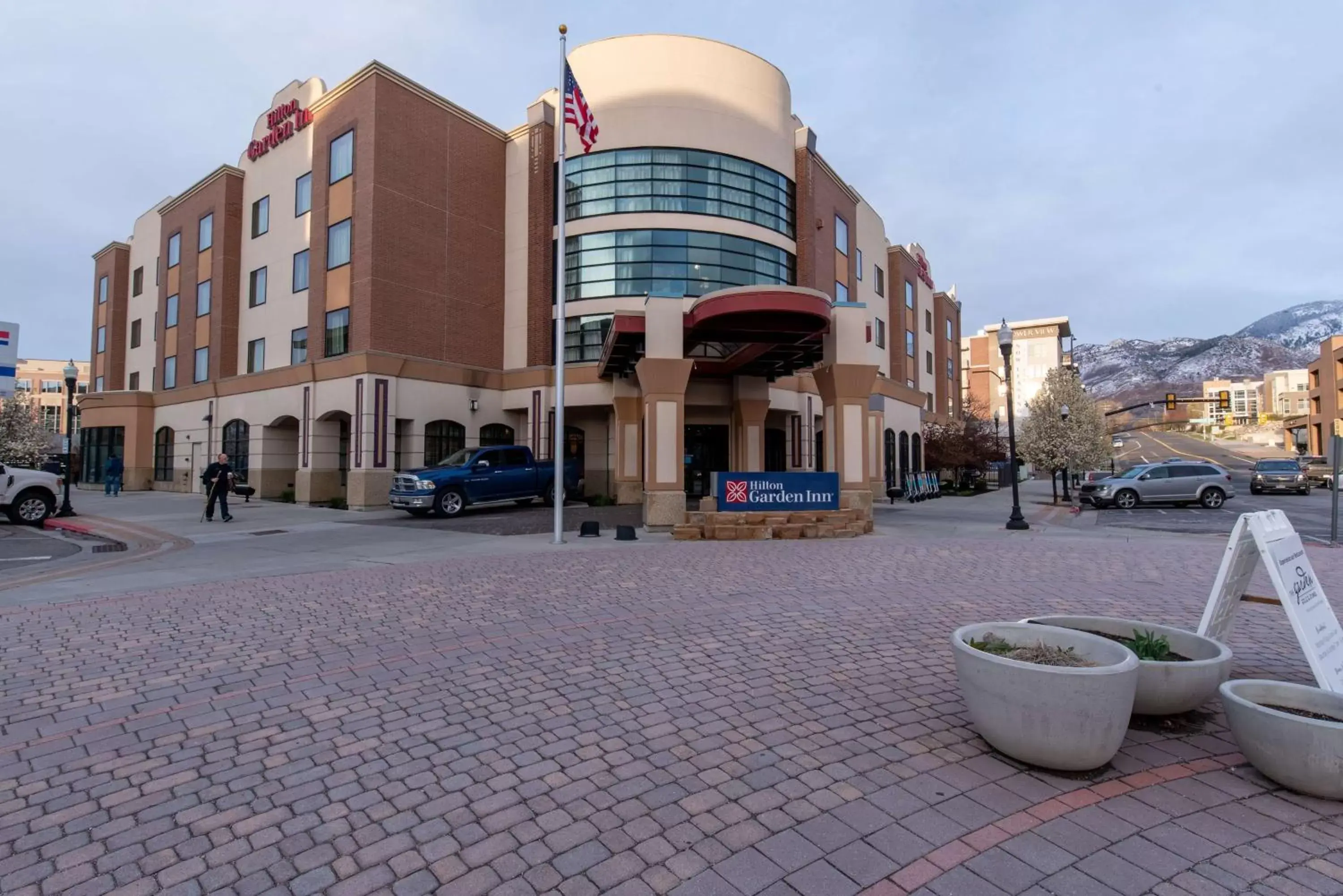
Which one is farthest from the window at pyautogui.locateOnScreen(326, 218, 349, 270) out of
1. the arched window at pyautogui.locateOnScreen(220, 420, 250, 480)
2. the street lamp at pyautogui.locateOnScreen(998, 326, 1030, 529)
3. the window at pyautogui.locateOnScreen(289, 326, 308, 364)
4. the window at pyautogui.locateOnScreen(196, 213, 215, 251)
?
the street lamp at pyautogui.locateOnScreen(998, 326, 1030, 529)

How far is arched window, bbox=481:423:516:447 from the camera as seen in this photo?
27094mm

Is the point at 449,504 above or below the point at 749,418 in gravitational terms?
below

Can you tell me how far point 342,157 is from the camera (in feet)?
81.3

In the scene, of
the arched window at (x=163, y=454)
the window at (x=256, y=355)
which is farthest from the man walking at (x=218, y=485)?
the arched window at (x=163, y=454)

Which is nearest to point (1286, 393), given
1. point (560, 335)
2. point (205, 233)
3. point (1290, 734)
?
point (560, 335)

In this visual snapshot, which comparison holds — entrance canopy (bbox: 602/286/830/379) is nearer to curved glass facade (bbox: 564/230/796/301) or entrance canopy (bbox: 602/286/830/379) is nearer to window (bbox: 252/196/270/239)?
curved glass facade (bbox: 564/230/796/301)

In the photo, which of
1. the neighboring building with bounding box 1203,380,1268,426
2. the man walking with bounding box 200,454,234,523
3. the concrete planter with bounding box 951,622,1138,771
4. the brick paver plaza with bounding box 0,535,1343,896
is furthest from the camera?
the neighboring building with bounding box 1203,380,1268,426

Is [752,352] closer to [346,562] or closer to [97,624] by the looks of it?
[346,562]

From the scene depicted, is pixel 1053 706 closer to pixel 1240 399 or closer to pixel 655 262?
pixel 655 262

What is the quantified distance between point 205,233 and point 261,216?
4412mm

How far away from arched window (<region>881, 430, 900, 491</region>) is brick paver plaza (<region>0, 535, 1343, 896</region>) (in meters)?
27.8

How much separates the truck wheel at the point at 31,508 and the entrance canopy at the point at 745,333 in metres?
14.6

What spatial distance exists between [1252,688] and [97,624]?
9.12 meters

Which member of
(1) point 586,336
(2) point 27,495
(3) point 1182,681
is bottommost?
(3) point 1182,681
